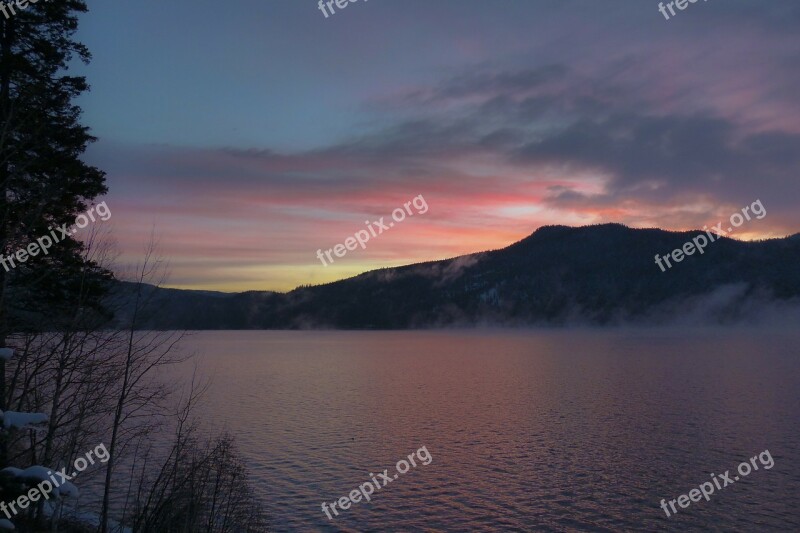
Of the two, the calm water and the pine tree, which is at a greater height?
the pine tree

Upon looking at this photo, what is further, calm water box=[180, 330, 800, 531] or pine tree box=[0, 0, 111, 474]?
calm water box=[180, 330, 800, 531]

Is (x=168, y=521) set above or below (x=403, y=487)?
above

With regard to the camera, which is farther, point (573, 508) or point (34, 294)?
point (573, 508)

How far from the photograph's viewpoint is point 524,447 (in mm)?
42562

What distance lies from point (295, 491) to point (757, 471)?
2809 centimetres

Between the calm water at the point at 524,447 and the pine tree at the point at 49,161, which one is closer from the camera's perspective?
the pine tree at the point at 49,161

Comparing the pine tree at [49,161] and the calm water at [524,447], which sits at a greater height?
the pine tree at [49,161]

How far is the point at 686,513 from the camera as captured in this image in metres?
28.6

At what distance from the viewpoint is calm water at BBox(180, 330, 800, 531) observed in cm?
2862

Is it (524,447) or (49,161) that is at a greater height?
(49,161)

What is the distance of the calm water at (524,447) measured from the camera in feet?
93.9

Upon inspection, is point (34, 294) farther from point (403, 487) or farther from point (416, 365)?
point (416, 365)

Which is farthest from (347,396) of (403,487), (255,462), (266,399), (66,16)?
(66,16)

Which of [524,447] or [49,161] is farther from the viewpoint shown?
[524,447]
